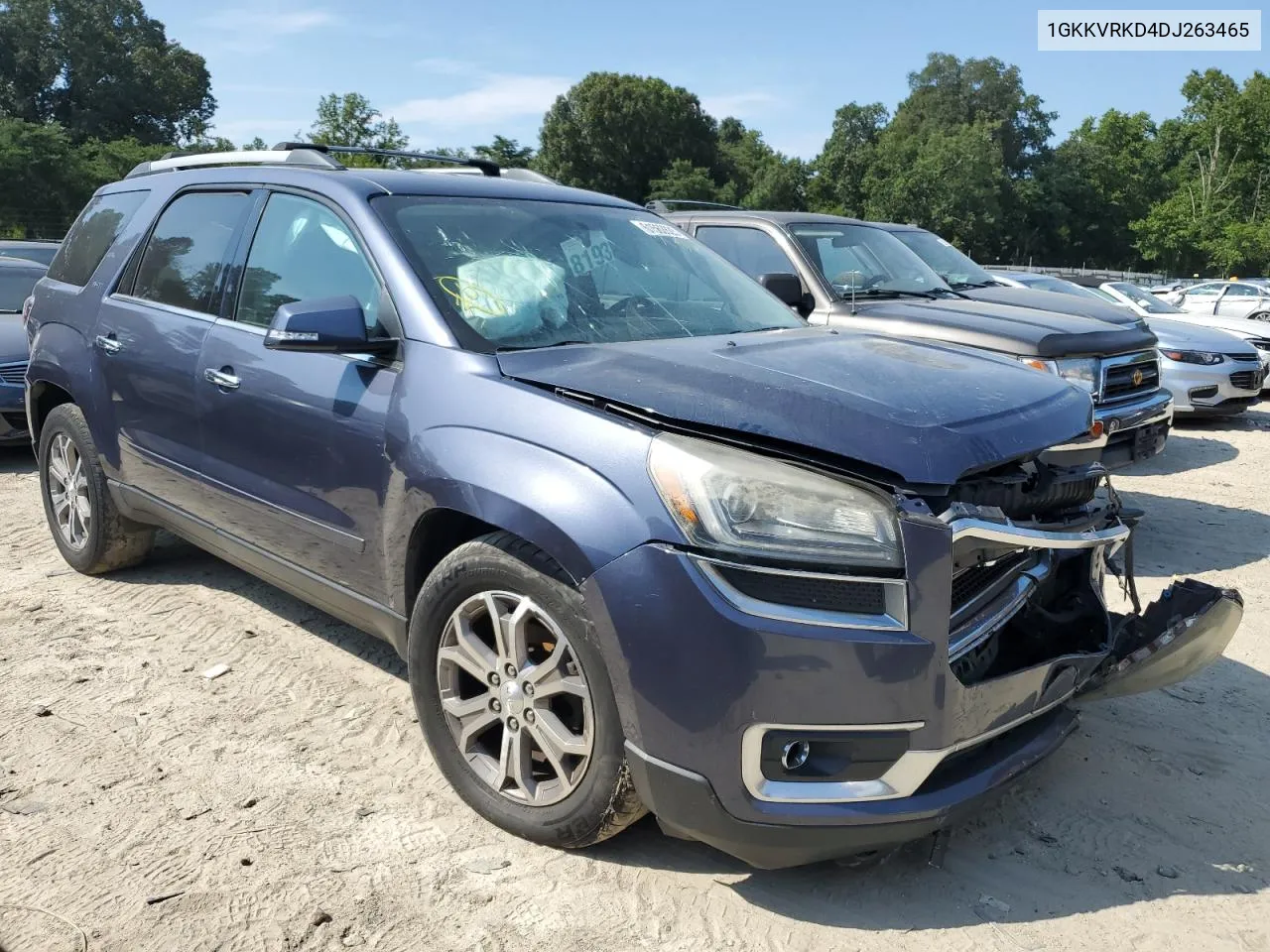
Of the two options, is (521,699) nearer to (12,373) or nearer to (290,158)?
(290,158)

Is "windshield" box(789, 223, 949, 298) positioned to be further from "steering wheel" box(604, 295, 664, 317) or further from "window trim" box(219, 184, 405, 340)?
"window trim" box(219, 184, 405, 340)

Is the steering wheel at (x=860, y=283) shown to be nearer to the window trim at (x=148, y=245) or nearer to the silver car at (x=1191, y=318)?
the window trim at (x=148, y=245)

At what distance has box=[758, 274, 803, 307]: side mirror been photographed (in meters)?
6.37

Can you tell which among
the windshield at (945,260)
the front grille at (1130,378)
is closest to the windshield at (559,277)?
the front grille at (1130,378)

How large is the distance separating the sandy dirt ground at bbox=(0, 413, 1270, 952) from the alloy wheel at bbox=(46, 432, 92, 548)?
2.75 feet

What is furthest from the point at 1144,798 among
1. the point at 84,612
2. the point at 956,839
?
the point at 84,612

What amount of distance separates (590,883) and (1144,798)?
1.70 meters

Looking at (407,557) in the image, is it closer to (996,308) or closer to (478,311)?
(478,311)

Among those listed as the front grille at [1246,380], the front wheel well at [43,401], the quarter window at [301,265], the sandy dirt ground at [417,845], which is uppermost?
the quarter window at [301,265]

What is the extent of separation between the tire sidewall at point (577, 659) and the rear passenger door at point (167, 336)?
1496 mm

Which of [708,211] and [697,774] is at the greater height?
[708,211]

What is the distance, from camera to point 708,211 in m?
7.61

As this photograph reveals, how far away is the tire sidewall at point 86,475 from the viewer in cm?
466

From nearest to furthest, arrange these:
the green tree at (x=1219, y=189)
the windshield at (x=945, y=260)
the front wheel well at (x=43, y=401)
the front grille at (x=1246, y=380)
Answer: the front wheel well at (x=43, y=401) → the windshield at (x=945, y=260) → the front grille at (x=1246, y=380) → the green tree at (x=1219, y=189)
